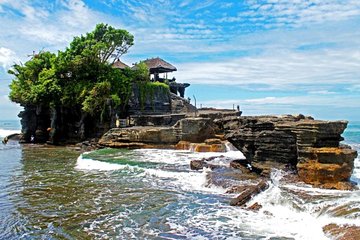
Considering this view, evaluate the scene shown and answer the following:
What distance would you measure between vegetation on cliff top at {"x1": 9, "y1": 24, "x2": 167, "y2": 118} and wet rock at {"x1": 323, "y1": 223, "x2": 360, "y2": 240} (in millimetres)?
27131

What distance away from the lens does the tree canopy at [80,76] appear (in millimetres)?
33906

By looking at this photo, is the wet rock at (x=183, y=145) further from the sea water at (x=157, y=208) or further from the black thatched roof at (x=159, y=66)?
the black thatched roof at (x=159, y=66)

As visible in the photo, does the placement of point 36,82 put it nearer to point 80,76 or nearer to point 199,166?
point 80,76

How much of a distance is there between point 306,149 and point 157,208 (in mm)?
6463

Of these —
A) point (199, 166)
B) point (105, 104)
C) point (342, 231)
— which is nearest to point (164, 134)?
point (105, 104)

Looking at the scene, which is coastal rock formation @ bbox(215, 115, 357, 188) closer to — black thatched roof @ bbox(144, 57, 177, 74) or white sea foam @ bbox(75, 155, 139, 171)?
white sea foam @ bbox(75, 155, 139, 171)

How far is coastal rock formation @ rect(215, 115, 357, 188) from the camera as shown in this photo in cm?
1299

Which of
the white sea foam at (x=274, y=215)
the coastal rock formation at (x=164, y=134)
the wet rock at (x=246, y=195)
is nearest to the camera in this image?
the white sea foam at (x=274, y=215)

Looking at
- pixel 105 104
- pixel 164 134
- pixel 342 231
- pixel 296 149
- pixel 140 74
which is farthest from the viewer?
pixel 140 74

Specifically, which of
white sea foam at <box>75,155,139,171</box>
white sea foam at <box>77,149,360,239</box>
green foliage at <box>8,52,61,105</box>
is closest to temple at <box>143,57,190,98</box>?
green foliage at <box>8,52,61,105</box>

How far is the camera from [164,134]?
29578mm

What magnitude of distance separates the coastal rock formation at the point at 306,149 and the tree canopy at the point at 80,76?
20.4m

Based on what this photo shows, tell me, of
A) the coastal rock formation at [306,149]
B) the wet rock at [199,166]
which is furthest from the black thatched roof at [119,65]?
the coastal rock formation at [306,149]

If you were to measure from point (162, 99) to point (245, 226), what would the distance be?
3212 cm
